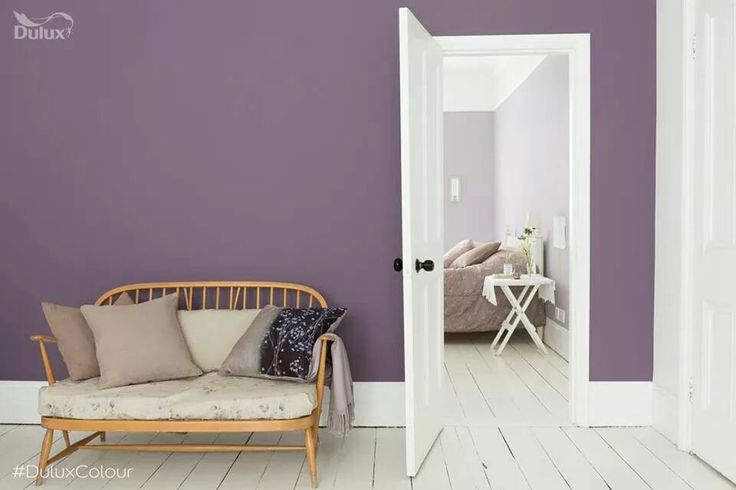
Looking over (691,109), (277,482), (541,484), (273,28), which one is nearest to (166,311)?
(277,482)

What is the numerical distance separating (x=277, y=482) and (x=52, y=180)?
2244 millimetres

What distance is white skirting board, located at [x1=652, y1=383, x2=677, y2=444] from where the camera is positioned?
12.4 feet

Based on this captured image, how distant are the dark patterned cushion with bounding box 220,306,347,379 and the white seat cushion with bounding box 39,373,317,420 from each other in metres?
0.16

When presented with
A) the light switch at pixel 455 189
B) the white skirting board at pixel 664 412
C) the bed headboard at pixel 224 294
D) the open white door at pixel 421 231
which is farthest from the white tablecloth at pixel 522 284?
the light switch at pixel 455 189

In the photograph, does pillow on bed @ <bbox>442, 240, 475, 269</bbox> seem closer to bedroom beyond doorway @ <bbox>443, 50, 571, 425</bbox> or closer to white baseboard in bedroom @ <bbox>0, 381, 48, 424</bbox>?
bedroom beyond doorway @ <bbox>443, 50, 571, 425</bbox>

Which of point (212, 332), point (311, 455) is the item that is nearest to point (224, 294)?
point (212, 332)

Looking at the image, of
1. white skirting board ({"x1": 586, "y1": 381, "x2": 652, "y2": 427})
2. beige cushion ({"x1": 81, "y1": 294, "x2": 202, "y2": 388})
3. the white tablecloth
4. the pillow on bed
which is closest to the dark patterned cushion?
beige cushion ({"x1": 81, "y1": 294, "x2": 202, "y2": 388})

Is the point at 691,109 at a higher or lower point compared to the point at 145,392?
higher

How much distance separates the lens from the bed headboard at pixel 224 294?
4.06 meters

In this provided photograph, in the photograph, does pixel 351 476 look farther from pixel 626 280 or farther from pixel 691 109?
pixel 691 109

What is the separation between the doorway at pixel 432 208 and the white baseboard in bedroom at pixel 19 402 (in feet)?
7.56

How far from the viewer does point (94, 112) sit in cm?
419

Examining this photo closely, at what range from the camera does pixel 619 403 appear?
410 centimetres

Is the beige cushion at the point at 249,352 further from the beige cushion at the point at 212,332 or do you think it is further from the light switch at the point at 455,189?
the light switch at the point at 455,189
